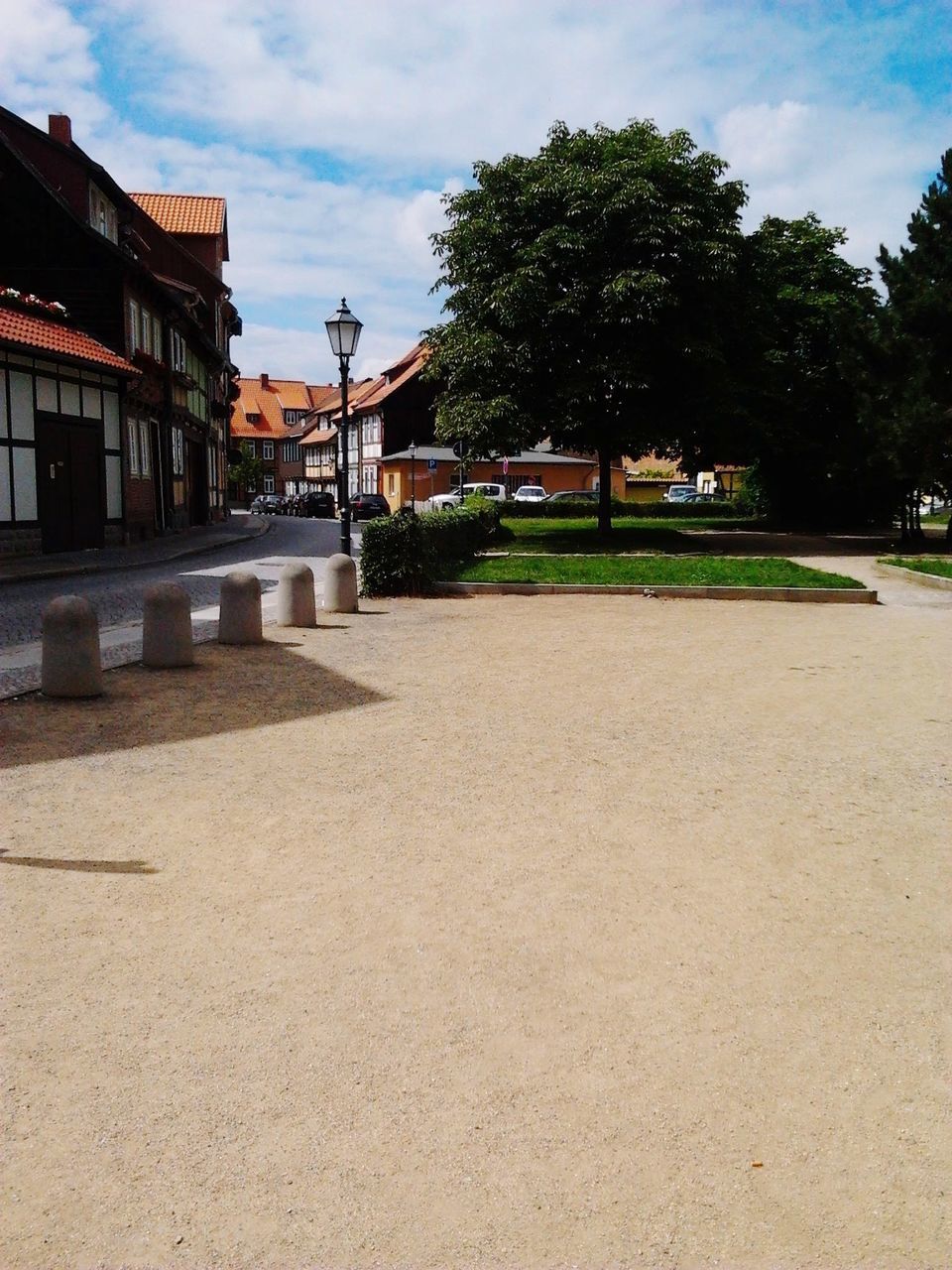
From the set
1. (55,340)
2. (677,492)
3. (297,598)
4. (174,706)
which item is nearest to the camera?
(174,706)

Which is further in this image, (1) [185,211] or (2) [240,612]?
(1) [185,211]

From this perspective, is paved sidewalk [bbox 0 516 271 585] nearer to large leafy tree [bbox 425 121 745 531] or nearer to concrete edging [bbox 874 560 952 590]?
large leafy tree [bbox 425 121 745 531]

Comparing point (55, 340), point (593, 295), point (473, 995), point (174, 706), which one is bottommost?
point (473, 995)

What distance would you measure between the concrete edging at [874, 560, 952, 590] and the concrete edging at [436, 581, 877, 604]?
2.97 meters

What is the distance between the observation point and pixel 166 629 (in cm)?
972

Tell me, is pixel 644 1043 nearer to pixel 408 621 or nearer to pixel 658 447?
pixel 408 621

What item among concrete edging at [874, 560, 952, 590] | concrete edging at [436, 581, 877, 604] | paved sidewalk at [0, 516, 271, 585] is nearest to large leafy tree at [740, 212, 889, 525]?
concrete edging at [874, 560, 952, 590]

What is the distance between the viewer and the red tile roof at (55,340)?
68.2 feet

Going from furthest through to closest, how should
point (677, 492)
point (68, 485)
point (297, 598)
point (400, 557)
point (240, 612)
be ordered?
point (677, 492), point (68, 485), point (400, 557), point (297, 598), point (240, 612)

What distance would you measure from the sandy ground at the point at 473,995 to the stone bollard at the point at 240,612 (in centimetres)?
357

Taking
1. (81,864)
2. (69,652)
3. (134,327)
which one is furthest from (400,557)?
(134,327)

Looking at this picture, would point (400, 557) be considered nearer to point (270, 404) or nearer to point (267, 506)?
point (267, 506)

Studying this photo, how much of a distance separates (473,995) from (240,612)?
26.5 feet

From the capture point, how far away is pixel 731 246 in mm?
27562
